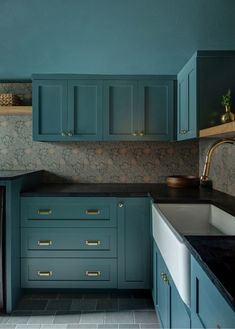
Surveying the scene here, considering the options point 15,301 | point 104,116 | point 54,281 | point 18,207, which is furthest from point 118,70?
point 15,301

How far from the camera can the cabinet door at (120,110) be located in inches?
119

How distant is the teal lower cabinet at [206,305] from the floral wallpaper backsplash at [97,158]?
7.48 ft

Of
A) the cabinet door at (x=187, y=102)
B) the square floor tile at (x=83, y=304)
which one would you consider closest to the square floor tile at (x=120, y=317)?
the square floor tile at (x=83, y=304)

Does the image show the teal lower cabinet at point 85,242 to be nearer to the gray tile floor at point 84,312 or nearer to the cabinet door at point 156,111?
the gray tile floor at point 84,312

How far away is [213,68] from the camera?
7.94 feet

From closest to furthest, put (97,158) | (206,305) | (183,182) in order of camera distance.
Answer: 1. (206,305)
2. (183,182)
3. (97,158)

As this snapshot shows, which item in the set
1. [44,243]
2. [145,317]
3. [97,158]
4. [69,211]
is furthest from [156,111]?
[145,317]

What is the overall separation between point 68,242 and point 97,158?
3.42ft

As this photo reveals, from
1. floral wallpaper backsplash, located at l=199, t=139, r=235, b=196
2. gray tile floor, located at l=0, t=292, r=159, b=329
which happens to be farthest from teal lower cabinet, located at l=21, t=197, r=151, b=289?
floral wallpaper backsplash, located at l=199, t=139, r=235, b=196

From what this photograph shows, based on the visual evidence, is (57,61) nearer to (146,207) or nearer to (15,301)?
(146,207)

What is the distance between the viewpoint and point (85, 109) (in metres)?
3.04

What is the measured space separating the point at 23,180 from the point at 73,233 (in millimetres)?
612

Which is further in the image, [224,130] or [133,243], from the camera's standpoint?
[133,243]

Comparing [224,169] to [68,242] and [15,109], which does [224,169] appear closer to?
[68,242]
